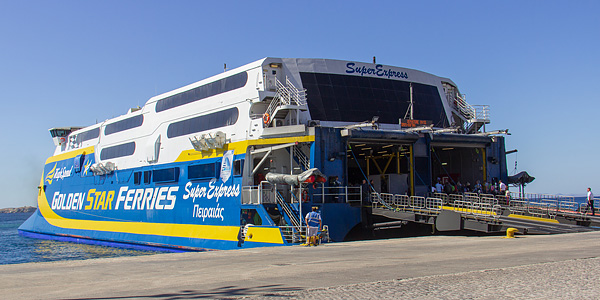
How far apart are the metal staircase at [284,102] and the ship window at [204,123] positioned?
192cm

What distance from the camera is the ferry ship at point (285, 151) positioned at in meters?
20.1

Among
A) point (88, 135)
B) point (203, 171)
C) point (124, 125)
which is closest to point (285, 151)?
point (203, 171)

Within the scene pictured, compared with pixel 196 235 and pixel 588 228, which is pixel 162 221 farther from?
pixel 588 228

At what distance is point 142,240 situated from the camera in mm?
28234

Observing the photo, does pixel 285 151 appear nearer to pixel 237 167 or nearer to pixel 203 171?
pixel 237 167

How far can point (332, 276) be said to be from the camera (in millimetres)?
8367

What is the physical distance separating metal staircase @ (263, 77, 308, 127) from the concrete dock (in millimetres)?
9376

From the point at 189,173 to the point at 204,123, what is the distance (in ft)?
7.76

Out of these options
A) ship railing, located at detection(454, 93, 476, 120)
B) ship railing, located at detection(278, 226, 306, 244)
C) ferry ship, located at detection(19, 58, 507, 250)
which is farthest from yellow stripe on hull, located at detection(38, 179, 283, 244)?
ship railing, located at detection(454, 93, 476, 120)

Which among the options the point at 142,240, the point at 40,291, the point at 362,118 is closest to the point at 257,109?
the point at 362,118

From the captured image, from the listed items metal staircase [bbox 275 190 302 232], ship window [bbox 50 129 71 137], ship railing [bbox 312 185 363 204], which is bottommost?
metal staircase [bbox 275 190 302 232]

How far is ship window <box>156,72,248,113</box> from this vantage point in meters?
23.3

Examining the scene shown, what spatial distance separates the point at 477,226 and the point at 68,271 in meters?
12.3

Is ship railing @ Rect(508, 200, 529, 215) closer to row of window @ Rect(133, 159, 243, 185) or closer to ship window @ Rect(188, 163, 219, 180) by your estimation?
row of window @ Rect(133, 159, 243, 185)
